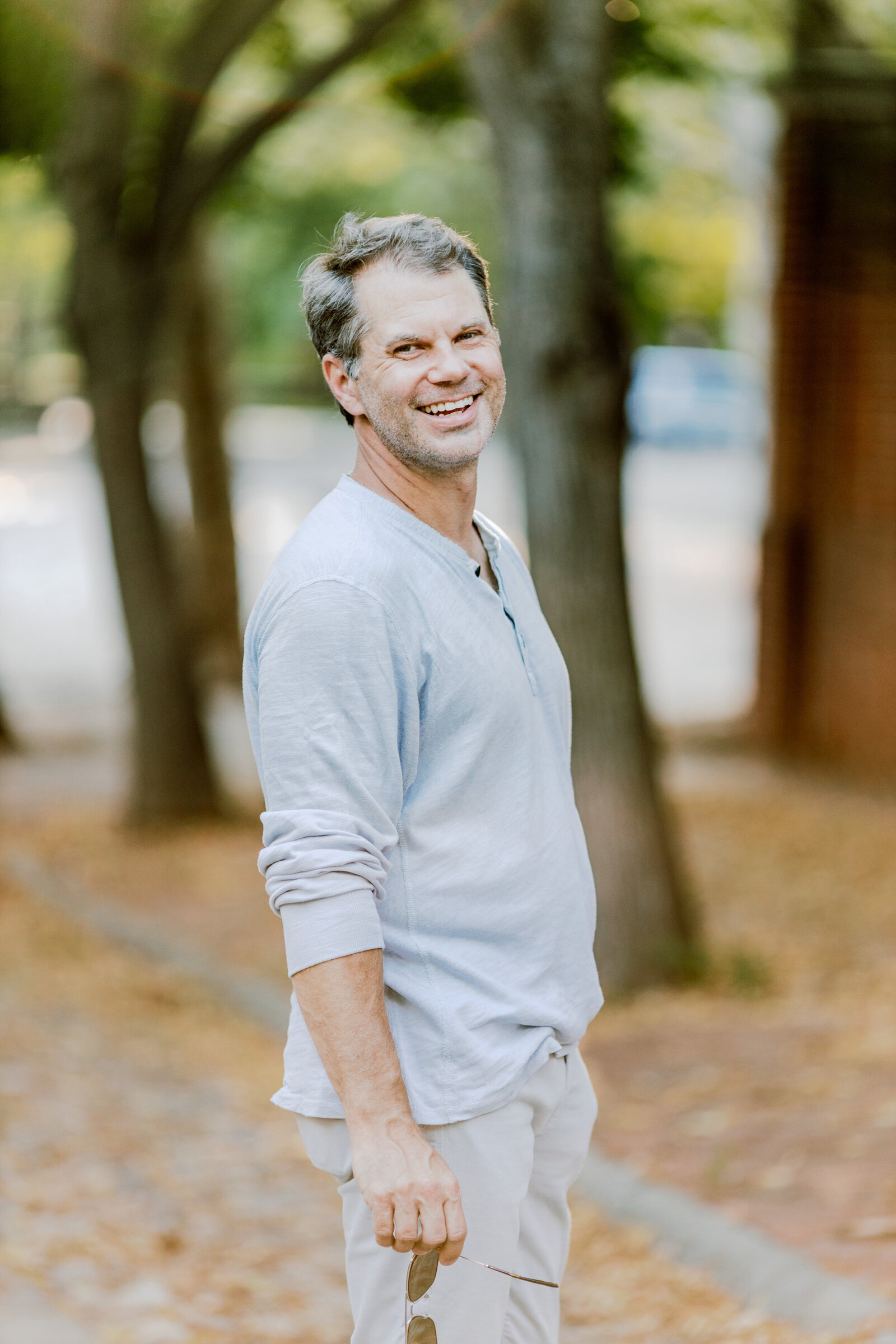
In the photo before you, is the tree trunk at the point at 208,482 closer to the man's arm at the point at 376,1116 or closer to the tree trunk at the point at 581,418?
the tree trunk at the point at 581,418

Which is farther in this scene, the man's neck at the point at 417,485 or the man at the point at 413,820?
the man's neck at the point at 417,485

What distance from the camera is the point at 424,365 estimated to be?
209cm

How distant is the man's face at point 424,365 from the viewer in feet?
6.86

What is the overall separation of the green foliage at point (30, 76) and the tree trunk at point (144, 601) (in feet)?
3.89

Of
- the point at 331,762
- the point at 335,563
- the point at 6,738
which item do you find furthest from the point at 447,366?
the point at 6,738

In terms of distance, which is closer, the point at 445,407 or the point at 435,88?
the point at 445,407

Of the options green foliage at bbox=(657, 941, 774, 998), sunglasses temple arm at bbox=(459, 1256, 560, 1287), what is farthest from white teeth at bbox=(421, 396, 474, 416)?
green foliage at bbox=(657, 941, 774, 998)

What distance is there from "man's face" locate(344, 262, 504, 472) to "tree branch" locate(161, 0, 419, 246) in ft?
21.4

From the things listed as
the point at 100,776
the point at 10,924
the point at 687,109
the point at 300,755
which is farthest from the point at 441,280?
the point at 687,109

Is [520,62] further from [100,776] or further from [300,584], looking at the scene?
[100,776]

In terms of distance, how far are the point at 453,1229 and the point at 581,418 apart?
423 centimetres

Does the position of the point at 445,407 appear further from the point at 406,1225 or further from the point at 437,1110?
the point at 406,1225

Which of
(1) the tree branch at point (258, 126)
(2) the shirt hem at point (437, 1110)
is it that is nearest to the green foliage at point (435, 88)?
(1) the tree branch at point (258, 126)

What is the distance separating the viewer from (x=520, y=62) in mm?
5582
